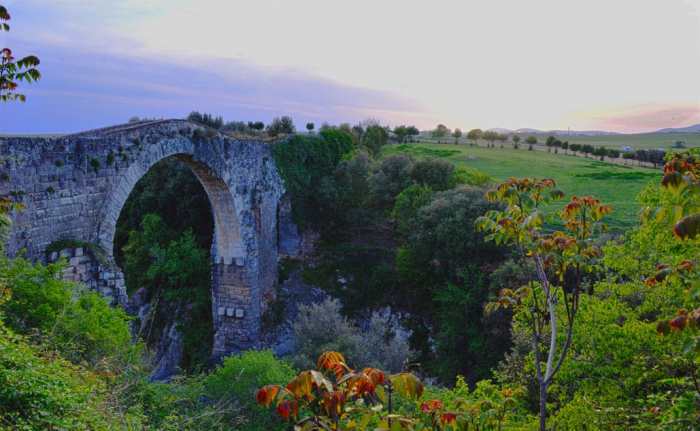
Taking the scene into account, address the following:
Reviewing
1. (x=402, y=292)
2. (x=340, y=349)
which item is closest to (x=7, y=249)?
(x=340, y=349)

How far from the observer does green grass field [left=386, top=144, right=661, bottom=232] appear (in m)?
24.0

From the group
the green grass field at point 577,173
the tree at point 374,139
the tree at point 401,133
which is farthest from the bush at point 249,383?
the tree at point 401,133

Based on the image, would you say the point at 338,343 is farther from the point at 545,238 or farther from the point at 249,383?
the point at 545,238

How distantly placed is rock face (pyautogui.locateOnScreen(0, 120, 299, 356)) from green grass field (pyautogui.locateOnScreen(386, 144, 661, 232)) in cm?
1237

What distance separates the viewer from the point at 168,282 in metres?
20.2

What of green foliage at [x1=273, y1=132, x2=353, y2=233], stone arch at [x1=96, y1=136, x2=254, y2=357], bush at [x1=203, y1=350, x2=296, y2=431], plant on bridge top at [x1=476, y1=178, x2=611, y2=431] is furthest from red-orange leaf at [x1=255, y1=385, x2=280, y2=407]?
green foliage at [x1=273, y1=132, x2=353, y2=233]

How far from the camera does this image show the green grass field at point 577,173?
78.8 feet

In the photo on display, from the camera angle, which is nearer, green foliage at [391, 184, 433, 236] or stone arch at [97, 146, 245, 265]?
stone arch at [97, 146, 245, 265]

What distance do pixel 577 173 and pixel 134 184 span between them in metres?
27.8

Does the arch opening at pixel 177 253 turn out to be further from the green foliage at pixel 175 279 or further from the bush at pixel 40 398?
the bush at pixel 40 398

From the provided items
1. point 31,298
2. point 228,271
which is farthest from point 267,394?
point 228,271

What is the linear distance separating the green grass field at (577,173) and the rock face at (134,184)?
1237 cm

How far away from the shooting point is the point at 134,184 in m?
11.7

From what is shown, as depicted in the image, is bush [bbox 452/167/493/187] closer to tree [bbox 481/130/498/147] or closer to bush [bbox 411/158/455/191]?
bush [bbox 411/158/455/191]
